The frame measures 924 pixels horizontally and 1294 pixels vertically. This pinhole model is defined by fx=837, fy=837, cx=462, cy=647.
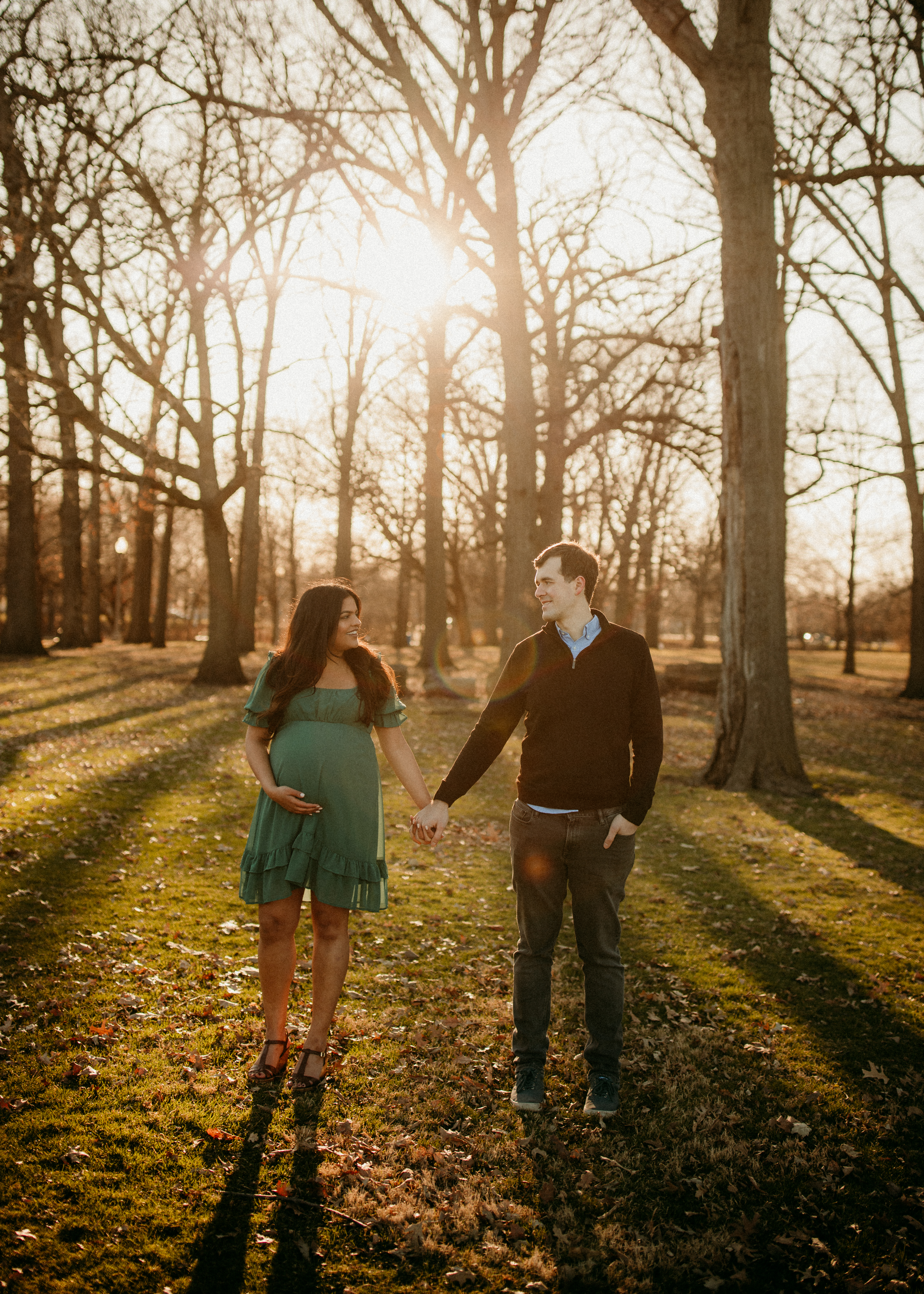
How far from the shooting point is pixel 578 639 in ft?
12.1

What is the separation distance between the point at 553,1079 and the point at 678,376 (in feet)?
Answer: 46.9

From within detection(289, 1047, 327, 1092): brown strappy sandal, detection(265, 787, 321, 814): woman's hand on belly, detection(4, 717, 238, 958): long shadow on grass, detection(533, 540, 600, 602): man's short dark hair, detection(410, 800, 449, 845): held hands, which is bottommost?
detection(289, 1047, 327, 1092): brown strappy sandal

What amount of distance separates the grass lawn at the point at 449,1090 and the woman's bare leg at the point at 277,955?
329 mm

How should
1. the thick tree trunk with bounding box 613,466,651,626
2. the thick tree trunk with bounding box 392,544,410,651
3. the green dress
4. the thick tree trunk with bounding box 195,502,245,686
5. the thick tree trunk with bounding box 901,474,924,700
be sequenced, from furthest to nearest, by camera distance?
the thick tree trunk with bounding box 392,544,410,651, the thick tree trunk with bounding box 613,466,651,626, the thick tree trunk with bounding box 901,474,924,700, the thick tree trunk with bounding box 195,502,245,686, the green dress

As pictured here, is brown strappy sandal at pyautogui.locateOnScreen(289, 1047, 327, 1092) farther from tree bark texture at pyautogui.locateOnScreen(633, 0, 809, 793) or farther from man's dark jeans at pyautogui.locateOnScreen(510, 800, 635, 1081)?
tree bark texture at pyautogui.locateOnScreen(633, 0, 809, 793)

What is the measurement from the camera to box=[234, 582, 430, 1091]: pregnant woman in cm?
360

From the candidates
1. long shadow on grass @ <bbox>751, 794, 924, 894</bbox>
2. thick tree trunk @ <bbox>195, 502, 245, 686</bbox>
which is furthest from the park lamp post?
long shadow on grass @ <bbox>751, 794, 924, 894</bbox>

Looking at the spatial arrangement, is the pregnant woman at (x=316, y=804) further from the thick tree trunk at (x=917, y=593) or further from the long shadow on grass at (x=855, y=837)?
the thick tree trunk at (x=917, y=593)

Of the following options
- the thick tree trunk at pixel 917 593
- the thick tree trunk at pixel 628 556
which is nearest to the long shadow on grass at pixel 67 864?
the thick tree trunk at pixel 917 593

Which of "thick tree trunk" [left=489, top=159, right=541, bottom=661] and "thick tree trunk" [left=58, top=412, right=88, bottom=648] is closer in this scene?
"thick tree trunk" [left=489, top=159, right=541, bottom=661]

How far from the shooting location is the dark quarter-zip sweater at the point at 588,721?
3.55 metres

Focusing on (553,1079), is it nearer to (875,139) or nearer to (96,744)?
(96,744)

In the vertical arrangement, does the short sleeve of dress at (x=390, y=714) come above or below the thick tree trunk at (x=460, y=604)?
below

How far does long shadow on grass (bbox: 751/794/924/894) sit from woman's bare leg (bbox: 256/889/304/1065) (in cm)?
569
